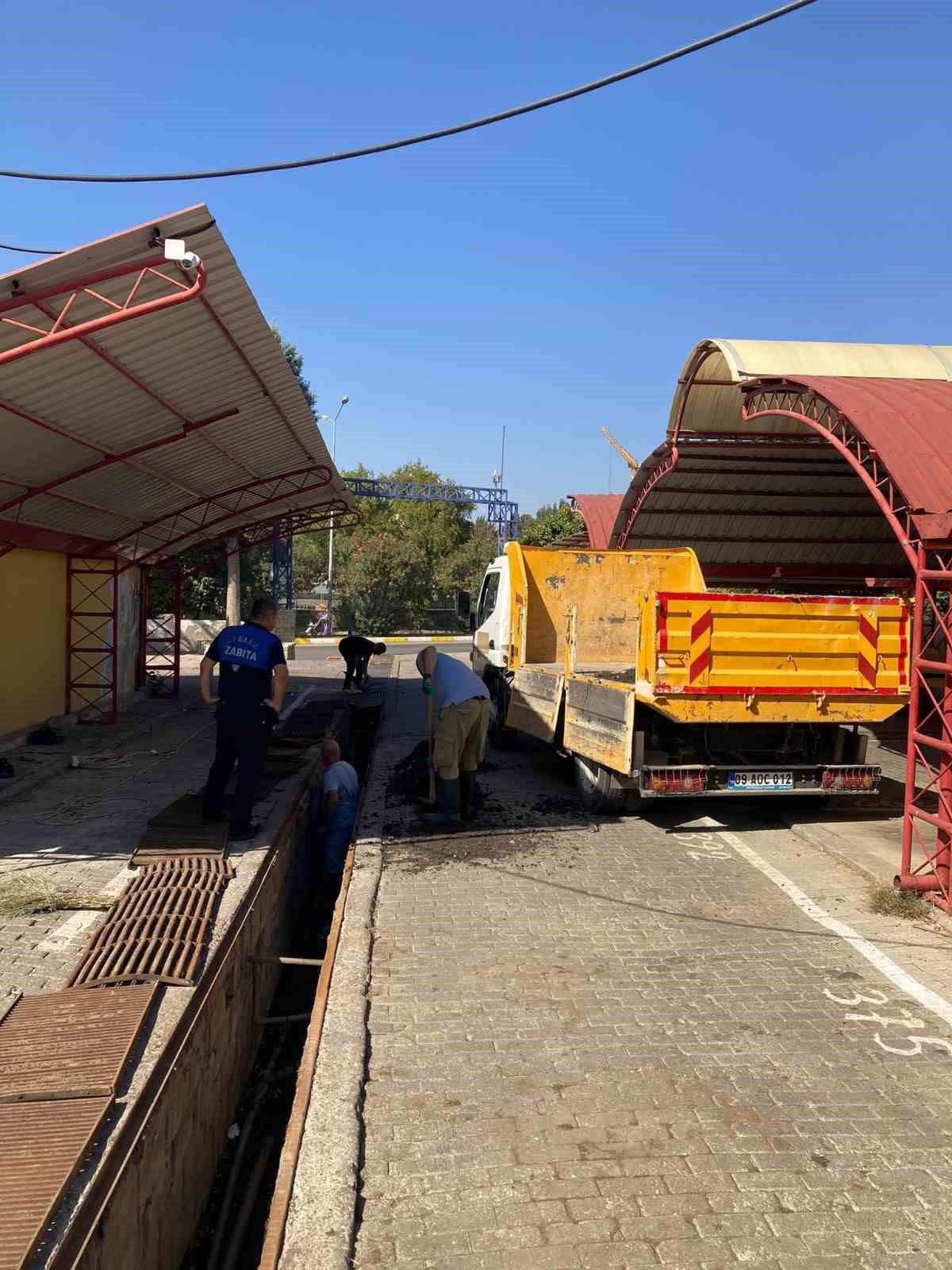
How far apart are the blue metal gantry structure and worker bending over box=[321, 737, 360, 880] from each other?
28.1 metres

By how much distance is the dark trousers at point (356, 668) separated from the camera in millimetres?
18828

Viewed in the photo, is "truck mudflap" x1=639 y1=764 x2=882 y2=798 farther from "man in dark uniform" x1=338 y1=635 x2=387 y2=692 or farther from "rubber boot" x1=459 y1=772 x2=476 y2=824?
"man in dark uniform" x1=338 y1=635 x2=387 y2=692

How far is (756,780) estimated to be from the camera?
26.7 feet

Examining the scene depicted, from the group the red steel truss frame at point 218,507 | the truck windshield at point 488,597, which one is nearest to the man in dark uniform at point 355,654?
the red steel truss frame at point 218,507

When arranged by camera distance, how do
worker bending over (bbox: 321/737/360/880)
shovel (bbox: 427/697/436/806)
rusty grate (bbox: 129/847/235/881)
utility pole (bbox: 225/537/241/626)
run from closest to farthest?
rusty grate (bbox: 129/847/235/881) < shovel (bbox: 427/697/436/806) < worker bending over (bbox: 321/737/360/880) < utility pole (bbox: 225/537/241/626)

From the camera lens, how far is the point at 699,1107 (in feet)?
12.8

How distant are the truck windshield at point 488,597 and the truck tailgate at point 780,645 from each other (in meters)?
4.96

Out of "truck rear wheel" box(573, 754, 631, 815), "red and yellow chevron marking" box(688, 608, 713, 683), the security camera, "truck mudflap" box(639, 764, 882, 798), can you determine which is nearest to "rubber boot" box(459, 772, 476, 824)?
"truck rear wheel" box(573, 754, 631, 815)

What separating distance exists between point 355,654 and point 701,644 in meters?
11.9

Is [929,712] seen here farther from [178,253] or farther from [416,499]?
[416,499]

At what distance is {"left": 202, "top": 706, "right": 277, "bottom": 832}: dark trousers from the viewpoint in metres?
7.43

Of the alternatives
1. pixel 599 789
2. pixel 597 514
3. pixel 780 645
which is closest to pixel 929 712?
pixel 780 645

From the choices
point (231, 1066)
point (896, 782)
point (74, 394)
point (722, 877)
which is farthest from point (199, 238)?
point (896, 782)

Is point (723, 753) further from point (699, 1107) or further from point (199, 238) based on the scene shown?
point (199, 238)
